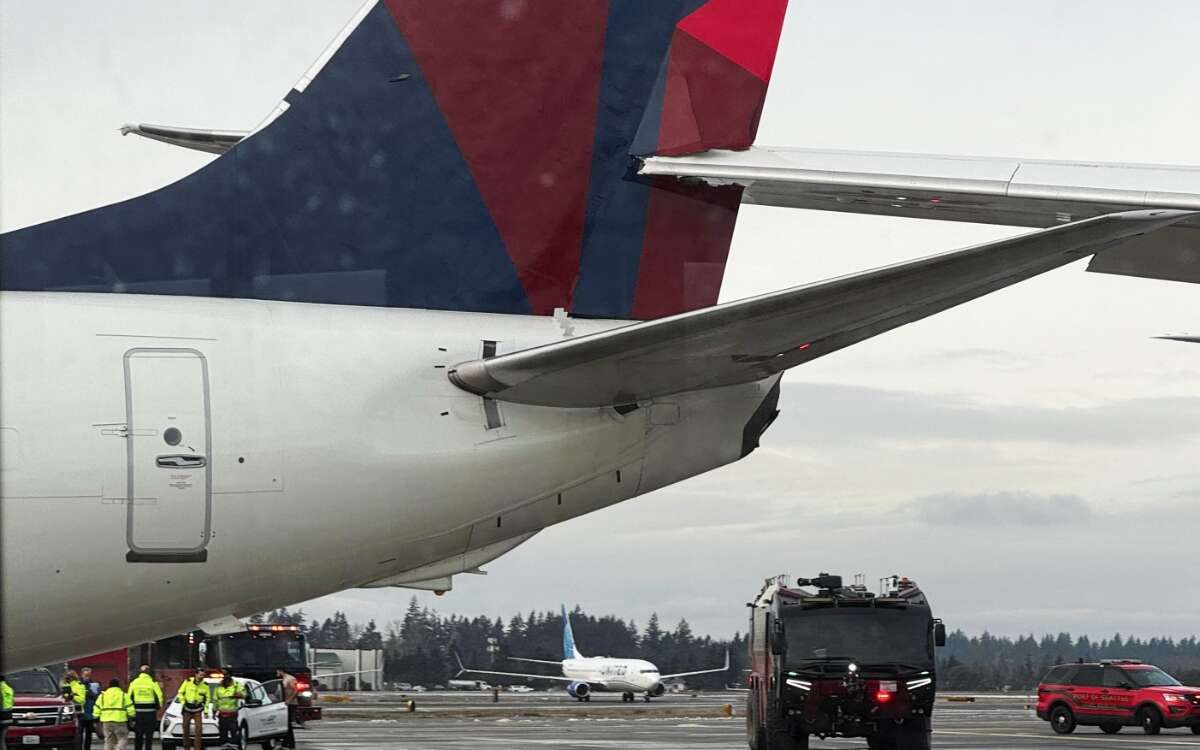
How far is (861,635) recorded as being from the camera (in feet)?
73.9

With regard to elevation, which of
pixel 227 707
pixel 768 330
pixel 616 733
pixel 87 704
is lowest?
pixel 616 733

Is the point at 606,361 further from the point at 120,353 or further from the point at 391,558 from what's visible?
the point at 120,353

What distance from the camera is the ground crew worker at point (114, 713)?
23.5 meters

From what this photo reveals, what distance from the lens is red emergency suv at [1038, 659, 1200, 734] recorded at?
3244 cm

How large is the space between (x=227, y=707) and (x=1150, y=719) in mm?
19448

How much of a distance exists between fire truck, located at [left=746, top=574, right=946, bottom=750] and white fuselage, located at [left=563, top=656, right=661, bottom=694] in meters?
49.9

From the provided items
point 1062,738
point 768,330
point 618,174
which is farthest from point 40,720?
point 768,330

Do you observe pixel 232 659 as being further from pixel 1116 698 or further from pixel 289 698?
pixel 1116 698

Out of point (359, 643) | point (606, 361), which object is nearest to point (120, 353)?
point (606, 361)

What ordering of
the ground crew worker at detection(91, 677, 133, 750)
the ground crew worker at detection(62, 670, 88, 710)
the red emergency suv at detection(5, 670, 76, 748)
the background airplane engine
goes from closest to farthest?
the ground crew worker at detection(91, 677, 133, 750)
the red emergency suv at detection(5, 670, 76, 748)
the ground crew worker at detection(62, 670, 88, 710)
the background airplane engine

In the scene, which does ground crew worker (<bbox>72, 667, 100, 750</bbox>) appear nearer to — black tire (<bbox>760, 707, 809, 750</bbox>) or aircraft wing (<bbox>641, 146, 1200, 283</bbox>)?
black tire (<bbox>760, 707, 809, 750</bbox>)

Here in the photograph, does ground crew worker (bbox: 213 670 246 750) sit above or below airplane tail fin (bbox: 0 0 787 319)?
below

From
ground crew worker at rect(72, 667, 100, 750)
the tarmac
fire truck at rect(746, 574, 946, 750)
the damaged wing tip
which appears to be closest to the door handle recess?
the damaged wing tip

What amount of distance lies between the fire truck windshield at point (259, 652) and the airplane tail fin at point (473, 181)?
983 inches
